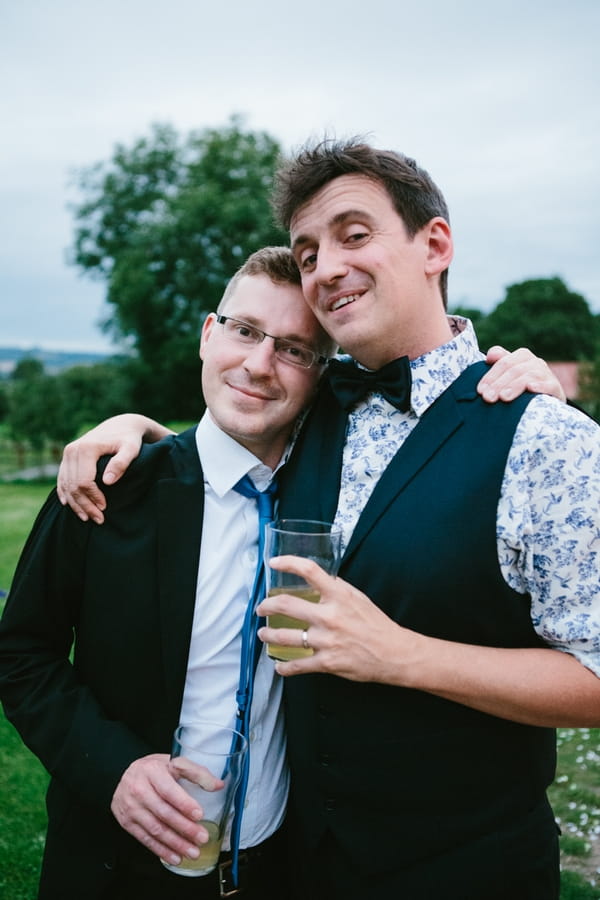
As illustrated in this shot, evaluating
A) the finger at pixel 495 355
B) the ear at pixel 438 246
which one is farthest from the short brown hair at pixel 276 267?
the finger at pixel 495 355

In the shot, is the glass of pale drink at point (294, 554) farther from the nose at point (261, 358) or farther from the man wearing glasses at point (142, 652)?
the nose at point (261, 358)

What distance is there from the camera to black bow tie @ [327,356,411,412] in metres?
2.43

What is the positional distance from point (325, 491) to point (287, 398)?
438 mm

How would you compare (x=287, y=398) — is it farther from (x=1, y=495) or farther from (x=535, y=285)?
(x=535, y=285)

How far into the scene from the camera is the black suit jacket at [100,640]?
239cm

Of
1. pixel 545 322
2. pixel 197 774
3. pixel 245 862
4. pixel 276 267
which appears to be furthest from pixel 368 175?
pixel 545 322

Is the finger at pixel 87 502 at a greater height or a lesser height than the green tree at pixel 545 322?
lesser

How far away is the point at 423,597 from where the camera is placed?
2.15 metres

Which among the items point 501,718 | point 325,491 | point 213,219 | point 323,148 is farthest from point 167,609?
point 213,219


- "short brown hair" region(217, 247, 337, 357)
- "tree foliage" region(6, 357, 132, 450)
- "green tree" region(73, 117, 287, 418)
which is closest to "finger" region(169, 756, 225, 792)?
"short brown hair" region(217, 247, 337, 357)

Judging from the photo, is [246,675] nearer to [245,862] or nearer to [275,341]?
[245,862]

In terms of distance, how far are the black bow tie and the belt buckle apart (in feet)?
5.51

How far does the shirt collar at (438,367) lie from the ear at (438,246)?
28 cm

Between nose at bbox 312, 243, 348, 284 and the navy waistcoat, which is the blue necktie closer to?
the navy waistcoat
